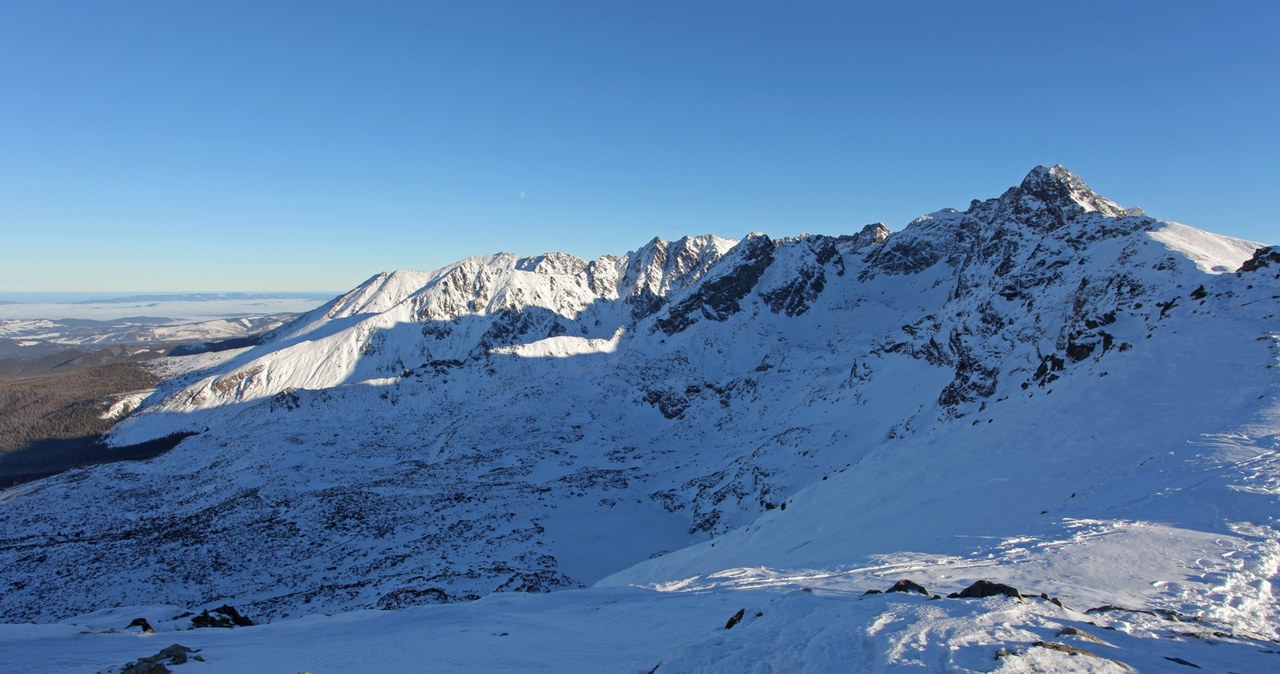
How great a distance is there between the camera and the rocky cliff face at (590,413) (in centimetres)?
4416

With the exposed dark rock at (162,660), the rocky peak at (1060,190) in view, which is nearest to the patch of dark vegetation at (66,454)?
the exposed dark rock at (162,660)

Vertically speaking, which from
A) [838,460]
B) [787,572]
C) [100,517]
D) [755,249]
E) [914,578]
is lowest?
[100,517]

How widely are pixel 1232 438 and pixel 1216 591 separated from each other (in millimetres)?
13409

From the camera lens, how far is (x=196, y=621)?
20953 millimetres

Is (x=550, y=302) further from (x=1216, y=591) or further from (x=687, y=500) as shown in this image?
(x=1216, y=591)

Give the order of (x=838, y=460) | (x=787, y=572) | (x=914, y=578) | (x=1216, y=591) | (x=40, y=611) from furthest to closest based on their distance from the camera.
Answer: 1. (x=838, y=460)
2. (x=40, y=611)
3. (x=787, y=572)
4. (x=914, y=578)
5. (x=1216, y=591)

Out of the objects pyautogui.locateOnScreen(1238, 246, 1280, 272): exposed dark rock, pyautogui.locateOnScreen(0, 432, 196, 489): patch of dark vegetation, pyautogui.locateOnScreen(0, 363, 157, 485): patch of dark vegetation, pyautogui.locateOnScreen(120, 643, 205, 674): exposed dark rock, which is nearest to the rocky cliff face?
pyautogui.locateOnScreen(1238, 246, 1280, 272): exposed dark rock

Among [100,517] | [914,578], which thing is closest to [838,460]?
[914,578]

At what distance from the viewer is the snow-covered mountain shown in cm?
1442

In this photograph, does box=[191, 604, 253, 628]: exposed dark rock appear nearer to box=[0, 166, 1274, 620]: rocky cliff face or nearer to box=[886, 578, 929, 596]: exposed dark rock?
box=[0, 166, 1274, 620]: rocky cliff face

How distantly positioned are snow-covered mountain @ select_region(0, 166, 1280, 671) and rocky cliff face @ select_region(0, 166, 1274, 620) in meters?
0.50

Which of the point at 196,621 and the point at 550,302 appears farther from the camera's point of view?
the point at 550,302

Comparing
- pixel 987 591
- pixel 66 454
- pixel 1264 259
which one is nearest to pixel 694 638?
pixel 987 591

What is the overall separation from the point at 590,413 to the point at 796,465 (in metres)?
50.0
